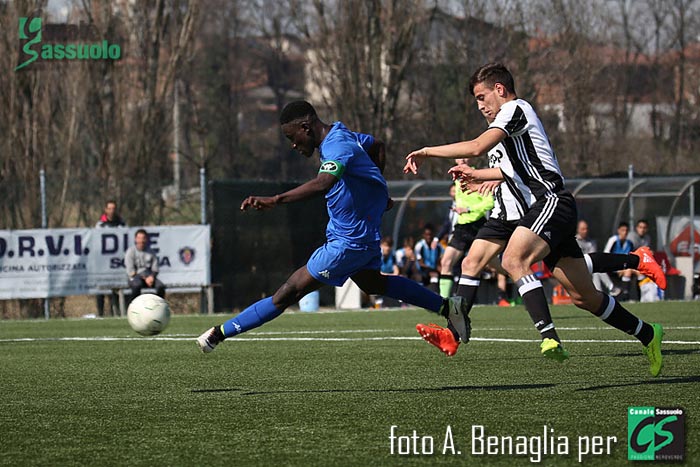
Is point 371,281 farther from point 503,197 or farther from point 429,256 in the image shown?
point 429,256

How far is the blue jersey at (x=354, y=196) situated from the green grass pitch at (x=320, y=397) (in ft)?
3.42

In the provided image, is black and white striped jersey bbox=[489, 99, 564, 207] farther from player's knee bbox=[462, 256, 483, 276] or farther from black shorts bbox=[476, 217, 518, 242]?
player's knee bbox=[462, 256, 483, 276]

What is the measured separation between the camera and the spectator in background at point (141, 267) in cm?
1933

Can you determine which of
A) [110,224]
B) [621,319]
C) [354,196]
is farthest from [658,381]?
[110,224]

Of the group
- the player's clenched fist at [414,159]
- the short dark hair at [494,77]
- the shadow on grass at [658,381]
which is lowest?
the shadow on grass at [658,381]

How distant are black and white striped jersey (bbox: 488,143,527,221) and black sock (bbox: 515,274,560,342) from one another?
→ 540mm

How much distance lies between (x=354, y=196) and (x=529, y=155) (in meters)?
1.25

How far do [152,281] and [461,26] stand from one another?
1743 centimetres

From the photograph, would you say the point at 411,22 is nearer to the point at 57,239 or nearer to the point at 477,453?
the point at 57,239

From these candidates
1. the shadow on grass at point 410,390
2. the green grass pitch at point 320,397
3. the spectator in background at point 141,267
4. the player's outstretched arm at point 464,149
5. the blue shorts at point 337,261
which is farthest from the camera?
the spectator in background at point 141,267

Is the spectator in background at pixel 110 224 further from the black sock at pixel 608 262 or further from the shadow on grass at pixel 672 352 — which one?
the shadow on grass at pixel 672 352

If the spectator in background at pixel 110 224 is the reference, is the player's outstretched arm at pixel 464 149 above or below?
above

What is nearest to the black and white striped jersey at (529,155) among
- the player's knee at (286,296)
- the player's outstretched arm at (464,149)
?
the player's outstretched arm at (464,149)

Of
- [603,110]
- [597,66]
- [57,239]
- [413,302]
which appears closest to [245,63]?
[603,110]
